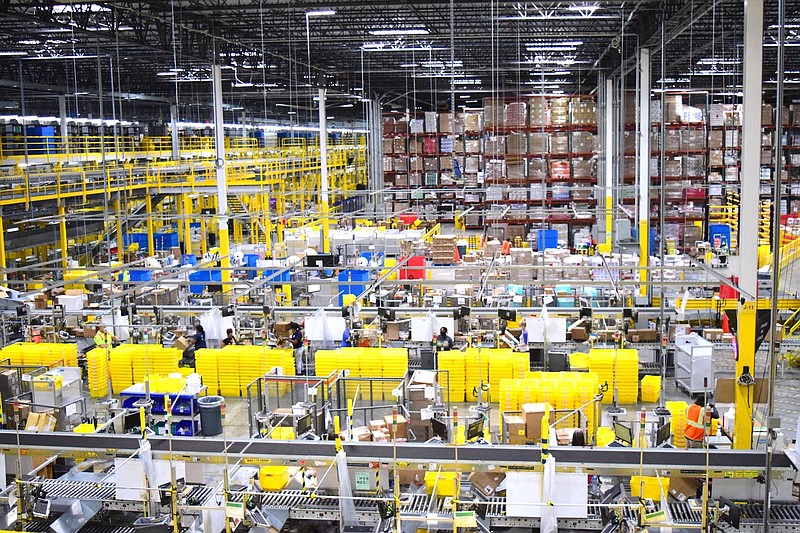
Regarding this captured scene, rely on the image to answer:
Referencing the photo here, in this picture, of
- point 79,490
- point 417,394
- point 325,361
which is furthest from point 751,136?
point 79,490

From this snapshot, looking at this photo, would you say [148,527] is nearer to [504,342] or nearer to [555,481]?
[555,481]

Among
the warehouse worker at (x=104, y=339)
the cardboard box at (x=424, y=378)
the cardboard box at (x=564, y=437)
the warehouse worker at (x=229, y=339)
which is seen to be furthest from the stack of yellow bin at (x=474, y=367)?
the warehouse worker at (x=104, y=339)

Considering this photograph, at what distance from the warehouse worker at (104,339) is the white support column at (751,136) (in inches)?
459

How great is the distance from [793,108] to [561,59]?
11240mm

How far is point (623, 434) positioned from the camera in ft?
31.5

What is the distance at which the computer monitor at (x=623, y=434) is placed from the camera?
9438 millimetres

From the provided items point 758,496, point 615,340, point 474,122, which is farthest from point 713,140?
point 758,496

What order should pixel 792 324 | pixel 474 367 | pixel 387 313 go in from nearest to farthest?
pixel 474 367 → pixel 387 313 → pixel 792 324

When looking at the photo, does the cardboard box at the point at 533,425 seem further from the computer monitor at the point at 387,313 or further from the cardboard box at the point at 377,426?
the computer monitor at the point at 387,313

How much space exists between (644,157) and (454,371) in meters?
10.7

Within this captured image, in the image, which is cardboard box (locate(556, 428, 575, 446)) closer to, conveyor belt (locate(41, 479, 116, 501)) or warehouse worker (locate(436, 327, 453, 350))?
conveyor belt (locate(41, 479, 116, 501))

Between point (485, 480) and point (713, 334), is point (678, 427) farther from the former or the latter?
point (713, 334)

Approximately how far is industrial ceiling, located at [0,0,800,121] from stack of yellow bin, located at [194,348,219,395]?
16.6 feet

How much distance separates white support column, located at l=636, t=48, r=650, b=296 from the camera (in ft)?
74.1
